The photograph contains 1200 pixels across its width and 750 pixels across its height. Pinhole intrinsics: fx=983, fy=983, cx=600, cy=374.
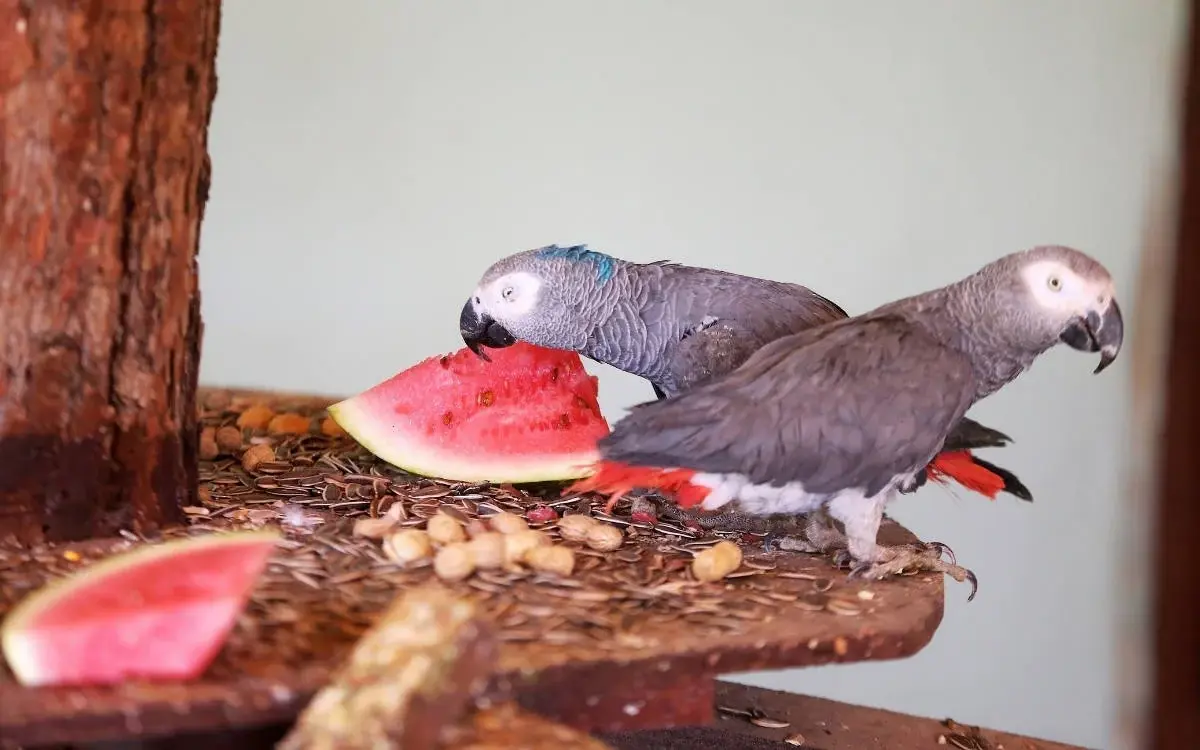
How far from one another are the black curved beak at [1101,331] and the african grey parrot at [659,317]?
0.18m

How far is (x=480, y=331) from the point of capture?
135 centimetres

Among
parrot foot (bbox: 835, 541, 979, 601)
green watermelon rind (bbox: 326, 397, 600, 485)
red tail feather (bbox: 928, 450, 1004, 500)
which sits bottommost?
parrot foot (bbox: 835, 541, 979, 601)

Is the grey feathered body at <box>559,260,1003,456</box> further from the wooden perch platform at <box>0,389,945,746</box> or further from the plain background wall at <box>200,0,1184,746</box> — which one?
the plain background wall at <box>200,0,1184,746</box>

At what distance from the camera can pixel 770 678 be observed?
220 centimetres

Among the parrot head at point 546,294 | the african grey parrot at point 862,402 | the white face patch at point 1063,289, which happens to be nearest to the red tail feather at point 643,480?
the african grey parrot at point 862,402

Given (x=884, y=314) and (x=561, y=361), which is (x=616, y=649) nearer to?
(x=884, y=314)

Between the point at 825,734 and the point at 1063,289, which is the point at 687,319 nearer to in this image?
the point at 1063,289

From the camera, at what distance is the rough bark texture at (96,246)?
3.06ft

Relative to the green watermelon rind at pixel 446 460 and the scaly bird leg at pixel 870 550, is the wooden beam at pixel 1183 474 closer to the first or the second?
the scaly bird leg at pixel 870 550

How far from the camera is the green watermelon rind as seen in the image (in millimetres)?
1258

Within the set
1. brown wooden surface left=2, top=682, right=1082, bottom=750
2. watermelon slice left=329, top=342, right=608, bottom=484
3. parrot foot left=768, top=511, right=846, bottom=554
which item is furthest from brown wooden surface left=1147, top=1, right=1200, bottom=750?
watermelon slice left=329, top=342, right=608, bottom=484

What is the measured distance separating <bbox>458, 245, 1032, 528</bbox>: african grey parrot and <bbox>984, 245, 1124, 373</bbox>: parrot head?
7.1 inches

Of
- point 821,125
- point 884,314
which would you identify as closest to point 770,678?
point 821,125

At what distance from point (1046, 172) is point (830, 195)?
0.41m
